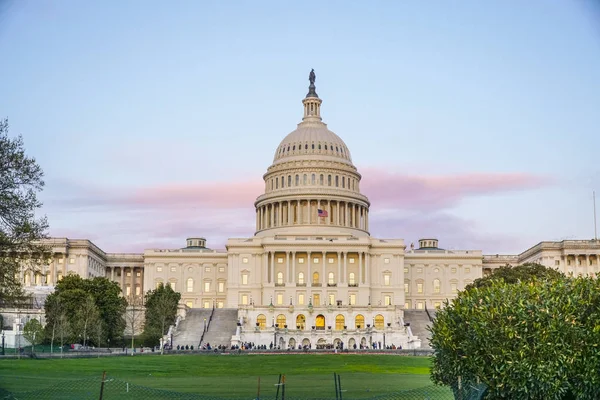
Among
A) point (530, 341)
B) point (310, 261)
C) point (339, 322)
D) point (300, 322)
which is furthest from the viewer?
point (310, 261)

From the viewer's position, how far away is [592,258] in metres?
158

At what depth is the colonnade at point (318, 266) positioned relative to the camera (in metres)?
149

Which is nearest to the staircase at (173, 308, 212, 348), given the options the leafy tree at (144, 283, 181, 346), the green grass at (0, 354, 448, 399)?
the leafy tree at (144, 283, 181, 346)

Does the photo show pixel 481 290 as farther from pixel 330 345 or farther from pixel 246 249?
pixel 246 249

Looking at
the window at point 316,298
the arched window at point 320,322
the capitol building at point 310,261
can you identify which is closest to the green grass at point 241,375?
the arched window at point 320,322

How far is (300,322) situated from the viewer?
134750 mm

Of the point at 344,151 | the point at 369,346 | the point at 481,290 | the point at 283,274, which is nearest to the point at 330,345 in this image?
the point at 369,346

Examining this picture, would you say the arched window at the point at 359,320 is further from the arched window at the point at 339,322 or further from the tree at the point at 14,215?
the tree at the point at 14,215

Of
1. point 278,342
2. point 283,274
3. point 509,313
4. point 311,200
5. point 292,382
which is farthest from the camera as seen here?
point 311,200

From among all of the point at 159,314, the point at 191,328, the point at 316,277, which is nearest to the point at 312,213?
the point at 316,277

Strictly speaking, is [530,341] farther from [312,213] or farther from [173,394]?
[312,213]

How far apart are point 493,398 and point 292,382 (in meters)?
22.7

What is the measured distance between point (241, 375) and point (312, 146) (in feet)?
377

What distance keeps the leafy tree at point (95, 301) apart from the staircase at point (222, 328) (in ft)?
36.7
